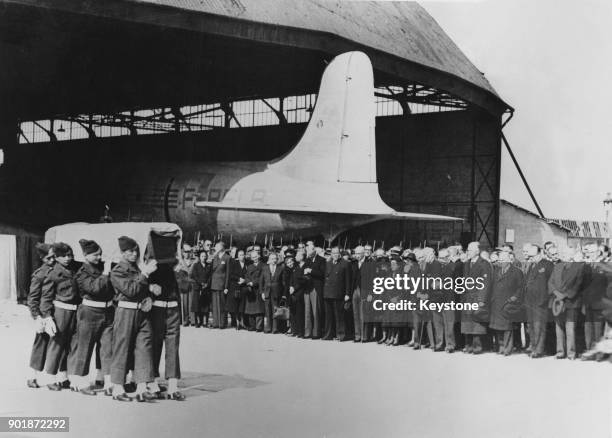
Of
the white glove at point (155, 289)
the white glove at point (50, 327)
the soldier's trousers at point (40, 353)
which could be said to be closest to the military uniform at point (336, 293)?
the white glove at point (155, 289)

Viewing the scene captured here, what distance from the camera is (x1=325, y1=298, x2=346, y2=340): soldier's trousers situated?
505 inches

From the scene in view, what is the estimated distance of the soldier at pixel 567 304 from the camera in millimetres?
10914

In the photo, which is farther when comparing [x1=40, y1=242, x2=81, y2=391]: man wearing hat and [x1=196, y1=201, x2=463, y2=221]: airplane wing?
[x1=196, y1=201, x2=463, y2=221]: airplane wing

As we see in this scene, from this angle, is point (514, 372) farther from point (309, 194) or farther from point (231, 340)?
point (309, 194)

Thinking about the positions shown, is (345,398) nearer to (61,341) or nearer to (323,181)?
(61,341)

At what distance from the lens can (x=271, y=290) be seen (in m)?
13.7

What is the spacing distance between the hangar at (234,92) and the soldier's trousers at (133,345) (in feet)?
19.7

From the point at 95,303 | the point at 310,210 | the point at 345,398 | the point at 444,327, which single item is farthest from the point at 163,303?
the point at 310,210

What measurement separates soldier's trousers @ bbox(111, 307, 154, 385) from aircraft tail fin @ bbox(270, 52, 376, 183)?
7952 millimetres

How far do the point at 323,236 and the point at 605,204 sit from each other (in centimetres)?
579

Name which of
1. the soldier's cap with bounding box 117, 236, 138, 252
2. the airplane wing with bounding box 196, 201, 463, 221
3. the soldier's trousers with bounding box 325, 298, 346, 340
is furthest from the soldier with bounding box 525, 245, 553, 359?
the soldier's cap with bounding box 117, 236, 138, 252

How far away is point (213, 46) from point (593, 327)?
898 cm

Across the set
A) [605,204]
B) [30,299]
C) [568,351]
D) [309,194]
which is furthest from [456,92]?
[30,299]

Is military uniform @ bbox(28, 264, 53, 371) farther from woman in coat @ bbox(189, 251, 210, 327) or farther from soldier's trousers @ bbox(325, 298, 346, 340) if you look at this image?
woman in coat @ bbox(189, 251, 210, 327)
